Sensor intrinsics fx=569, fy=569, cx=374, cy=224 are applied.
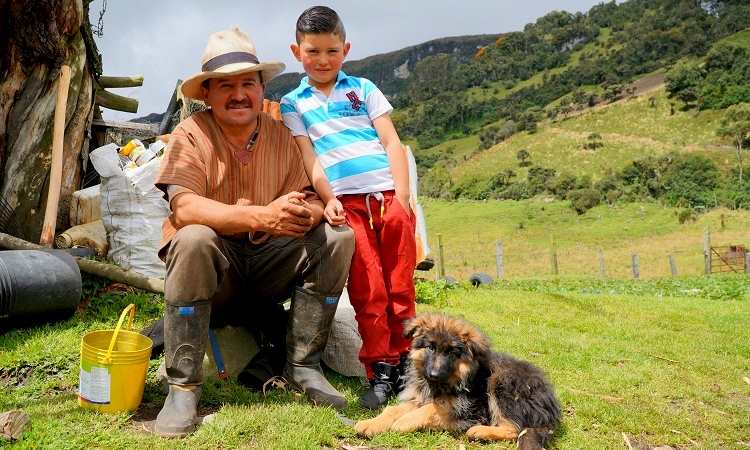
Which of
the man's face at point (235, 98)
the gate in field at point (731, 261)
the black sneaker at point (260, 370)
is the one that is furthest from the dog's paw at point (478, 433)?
the gate in field at point (731, 261)

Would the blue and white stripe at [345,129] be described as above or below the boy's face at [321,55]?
below

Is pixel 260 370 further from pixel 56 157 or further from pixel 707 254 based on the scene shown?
pixel 707 254

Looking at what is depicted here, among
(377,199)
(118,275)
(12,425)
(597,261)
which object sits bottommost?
(597,261)

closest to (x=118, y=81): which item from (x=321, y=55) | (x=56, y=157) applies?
(x=56, y=157)

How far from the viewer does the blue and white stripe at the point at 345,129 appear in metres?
3.75

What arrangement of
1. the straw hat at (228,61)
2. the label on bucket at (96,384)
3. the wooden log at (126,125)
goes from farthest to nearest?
the wooden log at (126,125)
the straw hat at (228,61)
the label on bucket at (96,384)

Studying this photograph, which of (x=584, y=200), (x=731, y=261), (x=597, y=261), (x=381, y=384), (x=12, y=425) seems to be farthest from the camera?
(x=584, y=200)

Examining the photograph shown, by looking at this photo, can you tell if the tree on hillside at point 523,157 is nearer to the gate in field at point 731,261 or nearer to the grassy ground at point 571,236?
the grassy ground at point 571,236

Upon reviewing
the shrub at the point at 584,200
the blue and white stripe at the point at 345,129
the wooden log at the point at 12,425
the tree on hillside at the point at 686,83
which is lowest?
the shrub at the point at 584,200

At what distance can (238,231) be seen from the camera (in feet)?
10.4

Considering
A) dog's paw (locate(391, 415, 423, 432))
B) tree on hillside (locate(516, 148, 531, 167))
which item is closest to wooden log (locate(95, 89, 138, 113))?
dog's paw (locate(391, 415, 423, 432))

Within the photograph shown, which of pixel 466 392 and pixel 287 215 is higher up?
pixel 287 215

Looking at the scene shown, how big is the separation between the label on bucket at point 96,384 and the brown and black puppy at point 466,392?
4.36 feet

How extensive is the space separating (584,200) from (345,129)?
158 feet
